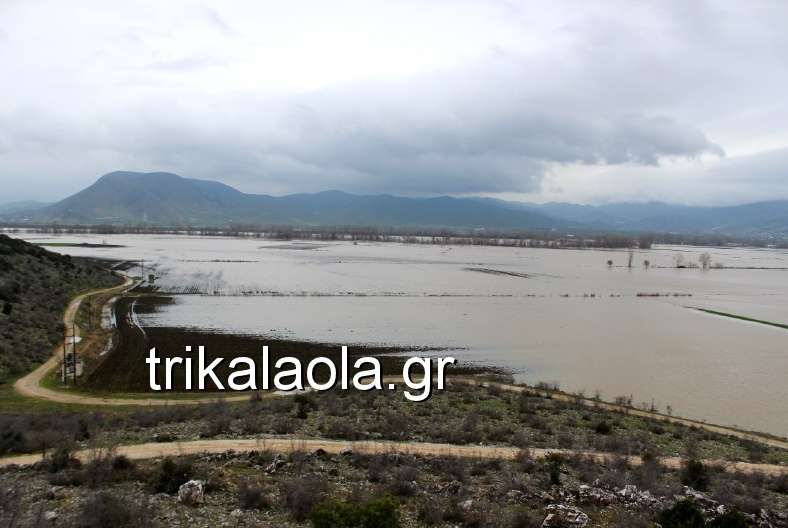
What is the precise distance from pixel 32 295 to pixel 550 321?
124 feet

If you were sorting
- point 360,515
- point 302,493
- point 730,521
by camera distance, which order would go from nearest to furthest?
point 360,515, point 730,521, point 302,493

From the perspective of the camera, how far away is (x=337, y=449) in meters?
13.4

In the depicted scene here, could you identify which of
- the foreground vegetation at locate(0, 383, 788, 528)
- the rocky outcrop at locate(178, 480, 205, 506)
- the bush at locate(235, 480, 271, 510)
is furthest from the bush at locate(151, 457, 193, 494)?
the bush at locate(235, 480, 271, 510)

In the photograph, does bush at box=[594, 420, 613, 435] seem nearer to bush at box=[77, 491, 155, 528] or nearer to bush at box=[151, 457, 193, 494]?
bush at box=[151, 457, 193, 494]

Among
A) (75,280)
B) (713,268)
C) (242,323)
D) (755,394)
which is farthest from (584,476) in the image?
(713,268)

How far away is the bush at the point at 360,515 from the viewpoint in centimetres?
898

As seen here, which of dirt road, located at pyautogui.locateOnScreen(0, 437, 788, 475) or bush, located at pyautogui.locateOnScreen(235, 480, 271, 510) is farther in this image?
dirt road, located at pyautogui.locateOnScreen(0, 437, 788, 475)

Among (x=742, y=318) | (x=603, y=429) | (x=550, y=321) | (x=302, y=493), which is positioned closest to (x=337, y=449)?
(x=302, y=493)

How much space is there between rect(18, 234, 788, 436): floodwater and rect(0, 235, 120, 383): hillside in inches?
257

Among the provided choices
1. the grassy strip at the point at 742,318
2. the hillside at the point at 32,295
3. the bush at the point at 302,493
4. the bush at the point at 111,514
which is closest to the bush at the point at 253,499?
the bush at the point at 302,493

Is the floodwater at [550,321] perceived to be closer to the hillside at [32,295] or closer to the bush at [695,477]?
the hillside at [32,295]

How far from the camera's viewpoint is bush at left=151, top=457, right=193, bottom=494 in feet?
33.8

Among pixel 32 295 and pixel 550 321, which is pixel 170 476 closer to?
pixel 32 295

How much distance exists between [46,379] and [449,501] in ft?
66.8
